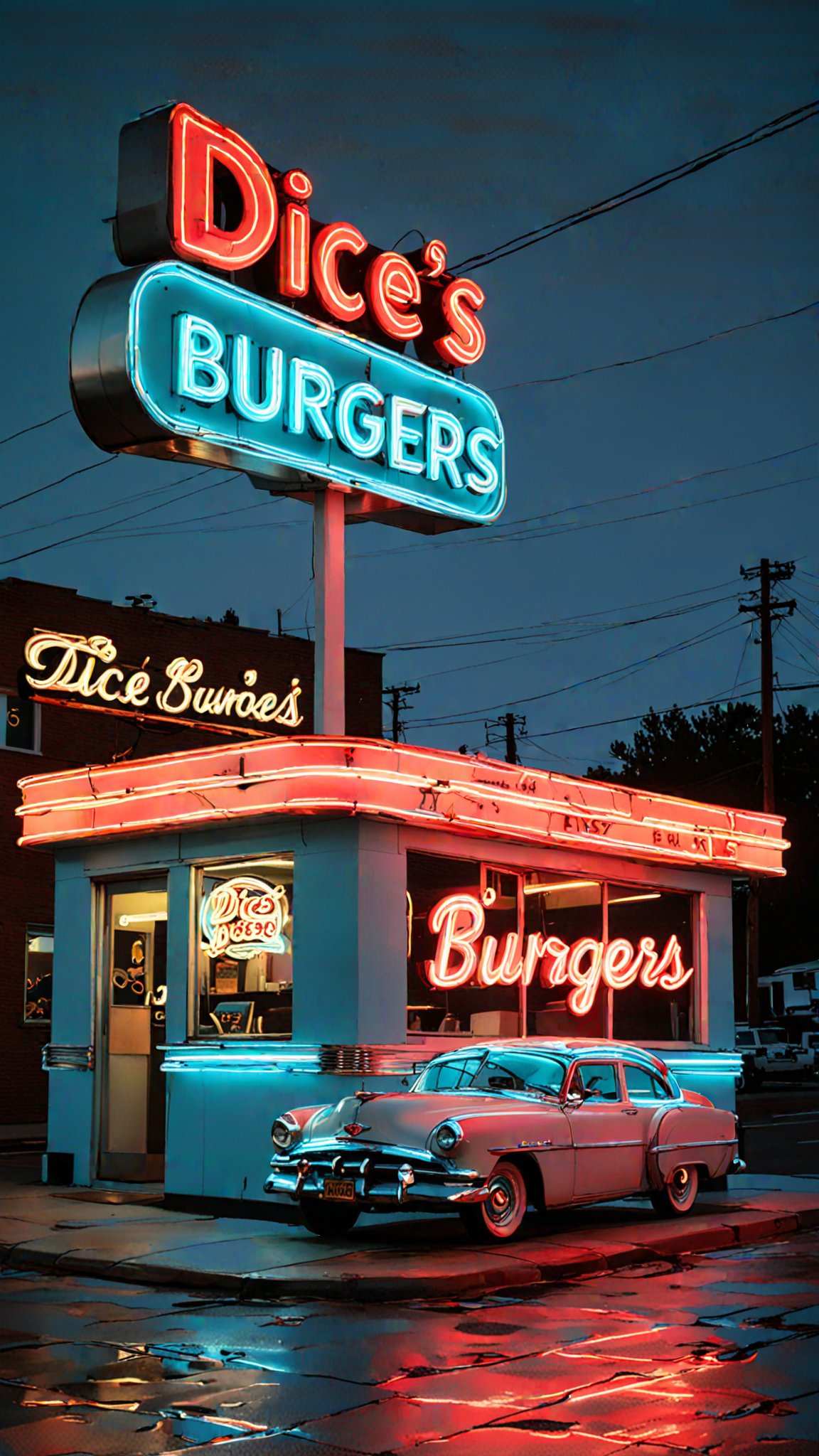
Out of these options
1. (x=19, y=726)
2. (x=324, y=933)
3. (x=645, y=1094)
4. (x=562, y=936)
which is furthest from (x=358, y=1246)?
(x=19, y=726)

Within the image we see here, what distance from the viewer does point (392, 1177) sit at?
39.8 feet

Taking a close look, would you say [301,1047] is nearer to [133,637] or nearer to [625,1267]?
[625,1267]

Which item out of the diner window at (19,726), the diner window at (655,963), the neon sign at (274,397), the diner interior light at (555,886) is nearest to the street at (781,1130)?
the diner window at (655,963)

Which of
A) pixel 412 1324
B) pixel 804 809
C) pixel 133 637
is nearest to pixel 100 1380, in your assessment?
pixel 412 1324

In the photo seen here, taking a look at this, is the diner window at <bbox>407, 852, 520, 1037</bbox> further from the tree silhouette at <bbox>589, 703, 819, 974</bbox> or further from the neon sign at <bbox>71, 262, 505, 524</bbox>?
the tree silhouette at <bbox>589, 703, 819, 974</bbox>

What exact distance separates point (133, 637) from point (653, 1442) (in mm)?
27533

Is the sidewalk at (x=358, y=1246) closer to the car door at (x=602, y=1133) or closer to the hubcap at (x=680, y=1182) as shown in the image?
the hubcap at (x=680, y=1182)

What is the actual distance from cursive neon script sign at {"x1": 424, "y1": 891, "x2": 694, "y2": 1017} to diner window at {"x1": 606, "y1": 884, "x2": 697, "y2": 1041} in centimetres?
2

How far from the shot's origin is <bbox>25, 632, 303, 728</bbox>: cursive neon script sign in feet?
53.8

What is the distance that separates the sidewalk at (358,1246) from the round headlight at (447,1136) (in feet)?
2.64

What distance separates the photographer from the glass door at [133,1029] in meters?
17.6

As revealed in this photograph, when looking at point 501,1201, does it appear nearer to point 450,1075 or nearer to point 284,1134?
point 450,1075

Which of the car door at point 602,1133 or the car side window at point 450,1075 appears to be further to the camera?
the car side window at point 450,1075

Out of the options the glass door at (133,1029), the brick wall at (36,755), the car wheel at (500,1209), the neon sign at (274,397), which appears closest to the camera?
the car wheel at (500,1209)
